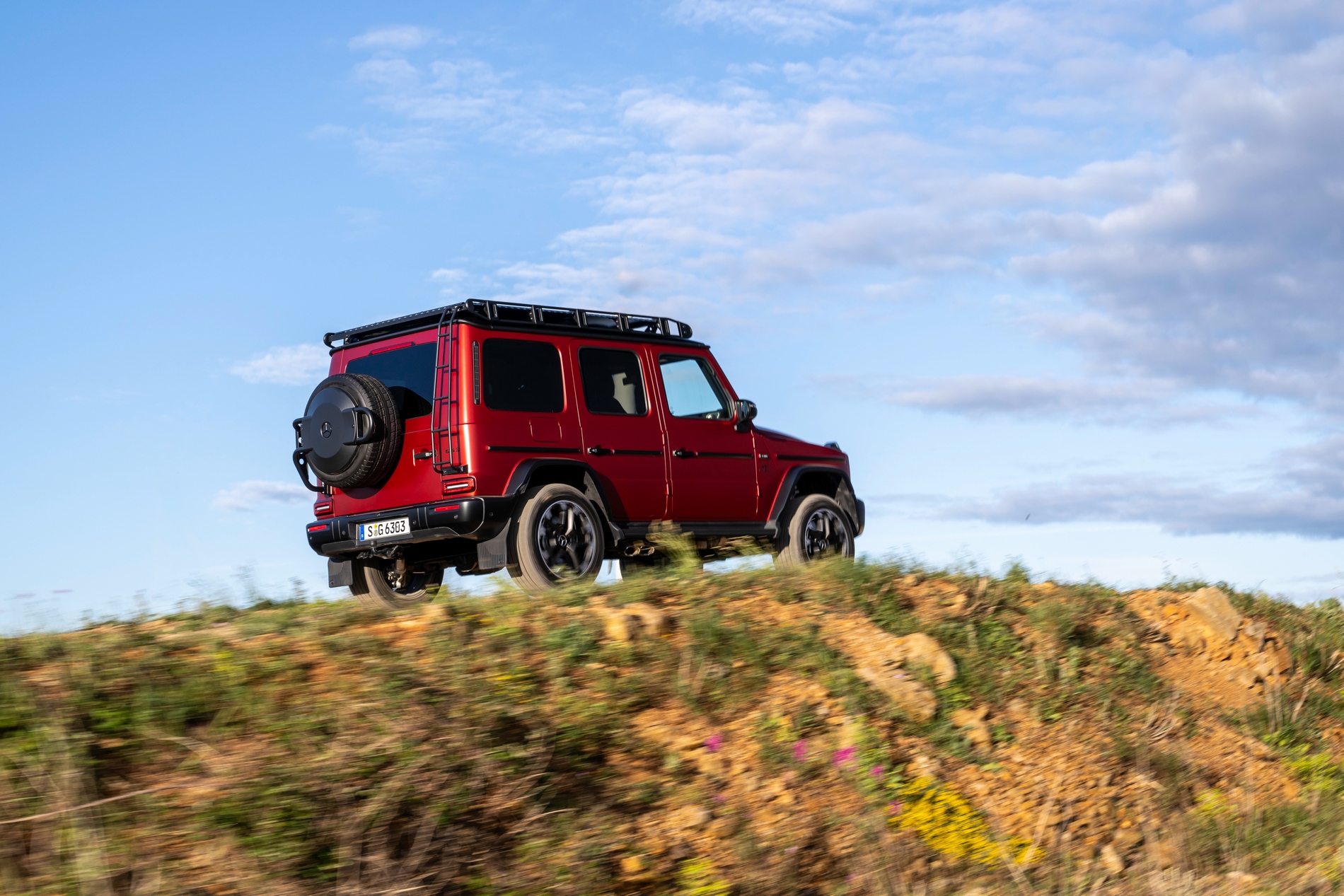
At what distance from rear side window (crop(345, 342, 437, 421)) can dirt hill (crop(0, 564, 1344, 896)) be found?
5.99ft

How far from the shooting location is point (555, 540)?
805cm

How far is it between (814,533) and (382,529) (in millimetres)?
3835

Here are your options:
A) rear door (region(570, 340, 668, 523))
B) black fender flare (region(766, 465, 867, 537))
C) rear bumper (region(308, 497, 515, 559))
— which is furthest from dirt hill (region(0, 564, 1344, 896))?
black fender flare (region(766, 465, 867, 537))

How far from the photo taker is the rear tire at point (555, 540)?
784cm

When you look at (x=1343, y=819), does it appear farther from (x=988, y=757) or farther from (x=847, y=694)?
(x=847, y=694)

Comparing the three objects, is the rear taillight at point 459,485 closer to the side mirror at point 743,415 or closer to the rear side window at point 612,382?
the rear side window at point 612,382

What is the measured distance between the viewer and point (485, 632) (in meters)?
5.94

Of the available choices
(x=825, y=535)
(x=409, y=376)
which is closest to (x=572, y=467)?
(x=409, y=376)

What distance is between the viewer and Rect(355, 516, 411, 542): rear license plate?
802 cm

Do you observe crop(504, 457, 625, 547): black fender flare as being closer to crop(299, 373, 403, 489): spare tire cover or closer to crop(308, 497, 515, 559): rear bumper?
crop(308, 497, 515, 559): rear bumper

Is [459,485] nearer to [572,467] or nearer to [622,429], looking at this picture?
[572,467]

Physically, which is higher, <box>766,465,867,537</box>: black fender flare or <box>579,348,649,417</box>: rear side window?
<box>579,348,649,417</box>: rear side window

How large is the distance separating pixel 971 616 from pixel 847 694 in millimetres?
1962

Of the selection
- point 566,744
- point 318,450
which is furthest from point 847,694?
point 318,450
